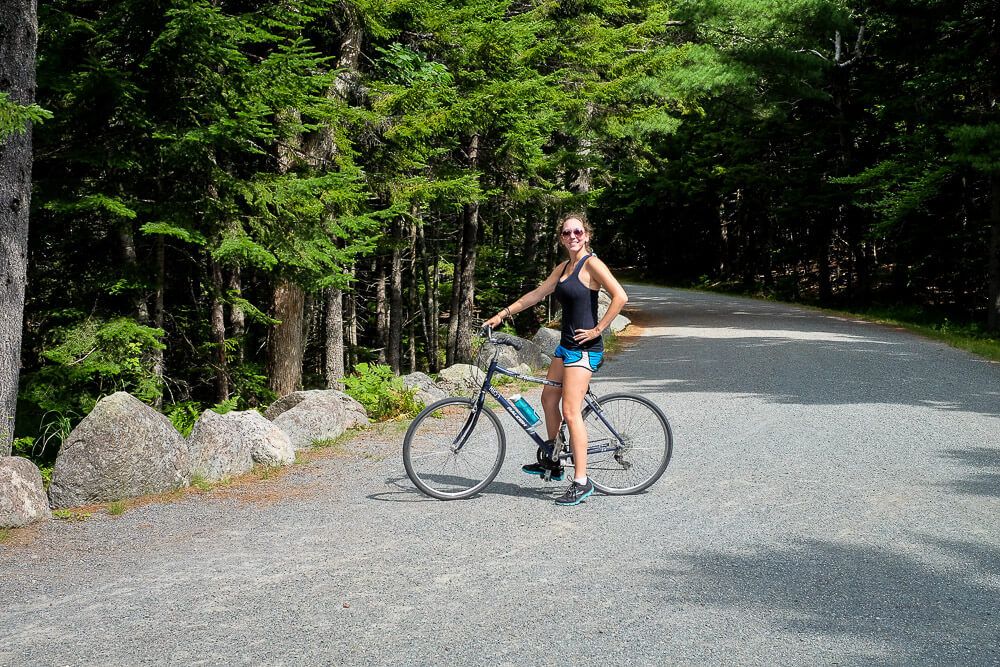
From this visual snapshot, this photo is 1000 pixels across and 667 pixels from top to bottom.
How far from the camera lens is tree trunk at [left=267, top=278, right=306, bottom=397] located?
11164mm

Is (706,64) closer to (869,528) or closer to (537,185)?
(537,185)

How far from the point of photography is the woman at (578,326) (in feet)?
18.3

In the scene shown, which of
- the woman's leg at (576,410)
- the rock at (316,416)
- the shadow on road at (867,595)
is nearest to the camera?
the shadow on road at (867,595)

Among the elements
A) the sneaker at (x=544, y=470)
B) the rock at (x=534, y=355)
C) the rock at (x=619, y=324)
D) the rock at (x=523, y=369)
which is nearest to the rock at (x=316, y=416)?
the sneaker at (x=544, y=470)

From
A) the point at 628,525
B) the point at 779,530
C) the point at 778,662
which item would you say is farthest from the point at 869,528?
the point at 778,662

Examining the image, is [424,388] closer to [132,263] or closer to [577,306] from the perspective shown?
[132,263]

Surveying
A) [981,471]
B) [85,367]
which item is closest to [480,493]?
[981,471]

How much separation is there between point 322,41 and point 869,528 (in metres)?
10.8

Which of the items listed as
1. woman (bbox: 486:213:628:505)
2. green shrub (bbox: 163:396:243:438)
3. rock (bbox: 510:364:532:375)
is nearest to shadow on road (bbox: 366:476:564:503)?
woman (bbox: 486:213:628:505)

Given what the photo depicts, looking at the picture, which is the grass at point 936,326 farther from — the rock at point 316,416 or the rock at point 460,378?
the rock at point 316,416

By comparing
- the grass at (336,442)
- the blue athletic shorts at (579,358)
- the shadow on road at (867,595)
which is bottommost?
the grass at (336,442)

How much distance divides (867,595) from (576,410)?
224 cm

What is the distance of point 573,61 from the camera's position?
17562mm

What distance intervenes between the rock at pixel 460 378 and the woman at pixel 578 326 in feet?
17.8
